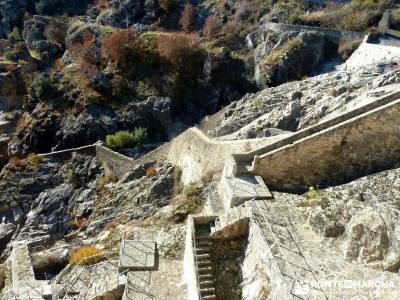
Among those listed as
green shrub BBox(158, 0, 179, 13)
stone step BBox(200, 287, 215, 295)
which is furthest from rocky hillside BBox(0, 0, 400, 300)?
green shrub BBox(158, 0, 179, 13)

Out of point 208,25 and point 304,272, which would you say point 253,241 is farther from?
point 208,25

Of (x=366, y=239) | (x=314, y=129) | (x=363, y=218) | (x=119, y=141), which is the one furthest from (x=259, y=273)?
(x=119, y=141)

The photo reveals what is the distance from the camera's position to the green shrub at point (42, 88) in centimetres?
3062

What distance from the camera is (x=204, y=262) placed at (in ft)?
34.1

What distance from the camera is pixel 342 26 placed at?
30.4 meters

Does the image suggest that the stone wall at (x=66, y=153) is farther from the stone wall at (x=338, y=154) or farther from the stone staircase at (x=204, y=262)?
the stone staircase at (x=204, y=262)

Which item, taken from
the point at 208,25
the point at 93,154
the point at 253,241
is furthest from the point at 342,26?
the point at 253,241

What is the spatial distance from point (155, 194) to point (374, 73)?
11.4 metres

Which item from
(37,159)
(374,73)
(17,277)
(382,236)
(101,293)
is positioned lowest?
(37,159)

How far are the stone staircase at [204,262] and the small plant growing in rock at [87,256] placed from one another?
12.9 feet

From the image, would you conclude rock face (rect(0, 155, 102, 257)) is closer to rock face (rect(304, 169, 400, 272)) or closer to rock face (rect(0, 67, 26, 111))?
rock face (rect(0, 67, 26, 111))

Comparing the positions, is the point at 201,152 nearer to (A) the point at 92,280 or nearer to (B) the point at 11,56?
(A) the point at 92,280

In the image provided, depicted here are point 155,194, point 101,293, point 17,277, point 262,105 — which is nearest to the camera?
point 101,293

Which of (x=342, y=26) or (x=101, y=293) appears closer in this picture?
(x=101, y=293)
